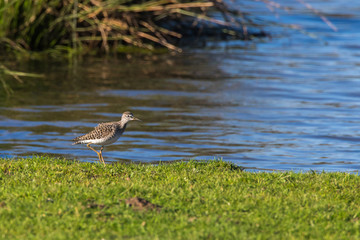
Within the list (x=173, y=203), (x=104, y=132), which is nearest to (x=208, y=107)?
(x=104, y=132)

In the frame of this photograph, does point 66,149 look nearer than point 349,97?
Yes

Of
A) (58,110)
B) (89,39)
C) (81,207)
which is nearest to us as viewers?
(81,207)

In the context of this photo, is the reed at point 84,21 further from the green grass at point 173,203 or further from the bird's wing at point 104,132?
the green grass at point 173,203

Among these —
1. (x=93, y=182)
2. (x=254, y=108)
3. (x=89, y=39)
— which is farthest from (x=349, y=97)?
(x=93, y=182)

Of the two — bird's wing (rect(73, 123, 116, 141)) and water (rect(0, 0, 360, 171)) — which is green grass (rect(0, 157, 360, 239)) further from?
water (rect(0, 0, 360, 171))

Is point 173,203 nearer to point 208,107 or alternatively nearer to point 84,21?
point 208,107

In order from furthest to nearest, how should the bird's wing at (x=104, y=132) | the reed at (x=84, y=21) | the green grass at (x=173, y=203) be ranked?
the reed at (x=84, y=21) → the bird's wing at (x=104, y=132) → the green grass at (x=173, y=203)

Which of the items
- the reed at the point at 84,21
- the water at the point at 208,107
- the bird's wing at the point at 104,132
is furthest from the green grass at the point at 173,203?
the reed at the point at 84,21

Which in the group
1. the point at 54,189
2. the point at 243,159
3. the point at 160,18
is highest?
the point at 160,18

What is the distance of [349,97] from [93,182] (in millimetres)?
10961

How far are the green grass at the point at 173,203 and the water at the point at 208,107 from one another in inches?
106

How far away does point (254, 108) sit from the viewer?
15781 millimetres

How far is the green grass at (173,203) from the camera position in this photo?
6.21 m

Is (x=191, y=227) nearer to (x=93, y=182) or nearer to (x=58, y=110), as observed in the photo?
(x=93, y=182)
